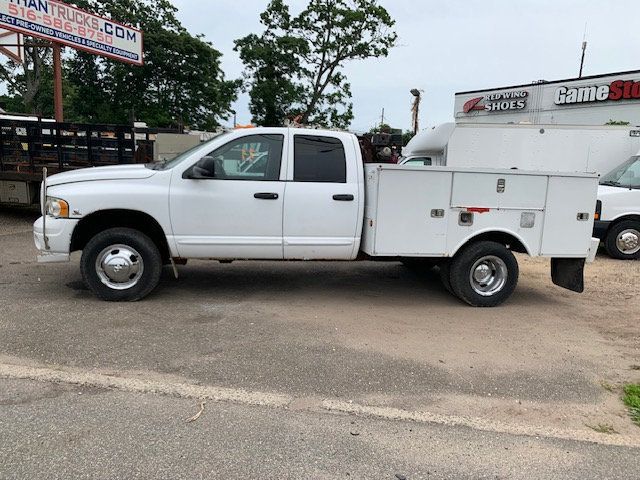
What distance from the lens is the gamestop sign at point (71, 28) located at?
14586mm

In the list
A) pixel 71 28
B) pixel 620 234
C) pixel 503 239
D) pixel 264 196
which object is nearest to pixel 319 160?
pixel 264 196

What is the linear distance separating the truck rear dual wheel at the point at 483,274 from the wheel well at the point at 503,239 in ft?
0.26

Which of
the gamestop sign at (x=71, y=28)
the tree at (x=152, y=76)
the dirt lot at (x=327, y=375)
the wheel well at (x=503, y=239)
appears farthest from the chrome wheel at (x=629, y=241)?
the tree at (x=152, y=76)

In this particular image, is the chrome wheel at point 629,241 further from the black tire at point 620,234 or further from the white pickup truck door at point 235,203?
the white pickup truck door at point 235,203

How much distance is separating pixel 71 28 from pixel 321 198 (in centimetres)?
1435

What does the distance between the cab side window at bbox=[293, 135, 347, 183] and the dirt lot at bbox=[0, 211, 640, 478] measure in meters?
1.43

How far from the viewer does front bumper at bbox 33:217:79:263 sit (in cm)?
550

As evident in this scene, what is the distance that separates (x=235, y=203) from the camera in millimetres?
5672

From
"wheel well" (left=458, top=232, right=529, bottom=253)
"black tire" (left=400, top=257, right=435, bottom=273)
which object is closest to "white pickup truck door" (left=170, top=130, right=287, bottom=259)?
"black tire" (left=400, top=257, right=435, bottom=273)

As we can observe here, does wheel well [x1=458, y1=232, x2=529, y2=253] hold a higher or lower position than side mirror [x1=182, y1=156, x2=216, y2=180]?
lower

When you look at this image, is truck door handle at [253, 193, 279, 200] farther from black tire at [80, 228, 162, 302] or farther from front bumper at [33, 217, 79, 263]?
front bumper at [33, 217, 79, 263]

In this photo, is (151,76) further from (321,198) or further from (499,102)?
(321,198)

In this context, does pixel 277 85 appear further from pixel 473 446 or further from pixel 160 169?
pixel 473 446

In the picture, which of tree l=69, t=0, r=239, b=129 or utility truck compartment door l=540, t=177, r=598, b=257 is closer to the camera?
utility truck compartment door l=540, t=177, r=598, b=257
